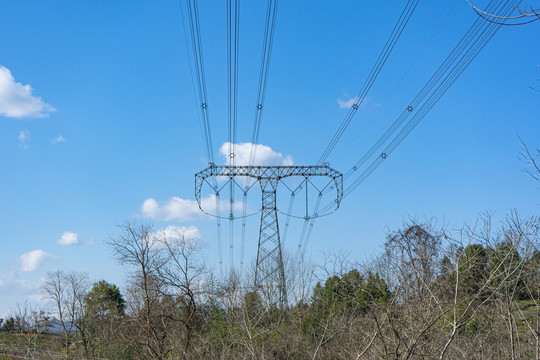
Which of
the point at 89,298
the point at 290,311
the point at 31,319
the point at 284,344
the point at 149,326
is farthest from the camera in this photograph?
the point at 89,298

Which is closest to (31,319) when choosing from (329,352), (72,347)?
(72,347)

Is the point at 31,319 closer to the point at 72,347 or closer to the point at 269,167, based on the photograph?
the point at 72,347

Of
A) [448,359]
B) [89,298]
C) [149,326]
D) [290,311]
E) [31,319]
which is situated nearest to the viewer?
[448,359]

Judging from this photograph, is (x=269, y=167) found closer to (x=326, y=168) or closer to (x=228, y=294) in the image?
(x=326, y=168)

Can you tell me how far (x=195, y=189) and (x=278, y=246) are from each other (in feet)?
19.6

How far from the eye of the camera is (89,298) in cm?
5353

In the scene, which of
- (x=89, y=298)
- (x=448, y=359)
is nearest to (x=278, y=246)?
(x=448, y=359)

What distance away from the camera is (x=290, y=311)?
3344cm

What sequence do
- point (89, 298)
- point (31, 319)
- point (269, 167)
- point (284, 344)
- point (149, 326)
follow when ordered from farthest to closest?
point (89, 298) < point (31, 319) < point (269, 167) < point (284, 344) < point (149, 326)

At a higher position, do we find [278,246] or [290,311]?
[278,246]

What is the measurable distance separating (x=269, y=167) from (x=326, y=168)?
3326 millimetres

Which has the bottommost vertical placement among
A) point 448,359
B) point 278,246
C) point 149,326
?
point 448,359

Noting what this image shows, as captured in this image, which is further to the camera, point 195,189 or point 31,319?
point 31,319

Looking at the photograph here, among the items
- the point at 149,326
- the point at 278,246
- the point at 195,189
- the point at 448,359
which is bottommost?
the point at 448,359
